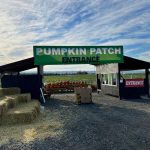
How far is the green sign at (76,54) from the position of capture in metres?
23.0

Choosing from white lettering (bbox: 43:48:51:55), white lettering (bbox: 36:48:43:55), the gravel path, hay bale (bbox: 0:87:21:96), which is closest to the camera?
the gravel path

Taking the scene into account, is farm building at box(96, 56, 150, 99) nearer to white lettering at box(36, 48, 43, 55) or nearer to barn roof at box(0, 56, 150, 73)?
barn roof at box(0, 56, 150, 73)

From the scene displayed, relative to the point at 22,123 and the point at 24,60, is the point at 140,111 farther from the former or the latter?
the point at 24,60

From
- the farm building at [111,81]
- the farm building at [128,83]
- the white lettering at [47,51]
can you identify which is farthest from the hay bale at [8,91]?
the farm building at [128,83]

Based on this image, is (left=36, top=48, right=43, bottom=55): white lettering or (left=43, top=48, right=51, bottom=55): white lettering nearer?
(left=36, top=48, right=43, bottom=55): white lettering

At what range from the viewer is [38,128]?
42.5 feet

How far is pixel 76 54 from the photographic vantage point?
23516mm

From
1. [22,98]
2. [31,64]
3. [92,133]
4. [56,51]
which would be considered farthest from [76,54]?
[92,133]

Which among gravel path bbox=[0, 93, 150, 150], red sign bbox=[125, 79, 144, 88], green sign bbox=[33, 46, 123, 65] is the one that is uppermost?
green sign bbox=[33, 46, 123, 65]

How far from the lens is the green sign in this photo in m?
23.0

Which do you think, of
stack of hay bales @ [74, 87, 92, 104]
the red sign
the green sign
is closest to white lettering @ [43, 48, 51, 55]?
the green sign

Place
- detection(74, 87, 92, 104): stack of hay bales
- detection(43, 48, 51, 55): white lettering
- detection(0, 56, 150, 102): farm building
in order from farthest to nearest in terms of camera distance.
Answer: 1. detection(0, 56, 150, 102): farm building
2. detection(43, 48, 51, 55): white lettering
3. detection(74, 87, 92, 104): stack of hay bales

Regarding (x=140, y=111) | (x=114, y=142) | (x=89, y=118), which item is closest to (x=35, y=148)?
(x=114, y=142)

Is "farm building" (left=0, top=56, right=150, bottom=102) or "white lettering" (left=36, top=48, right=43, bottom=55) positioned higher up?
"white lettering" (left=36, top=48, right=43, bottom=55)
